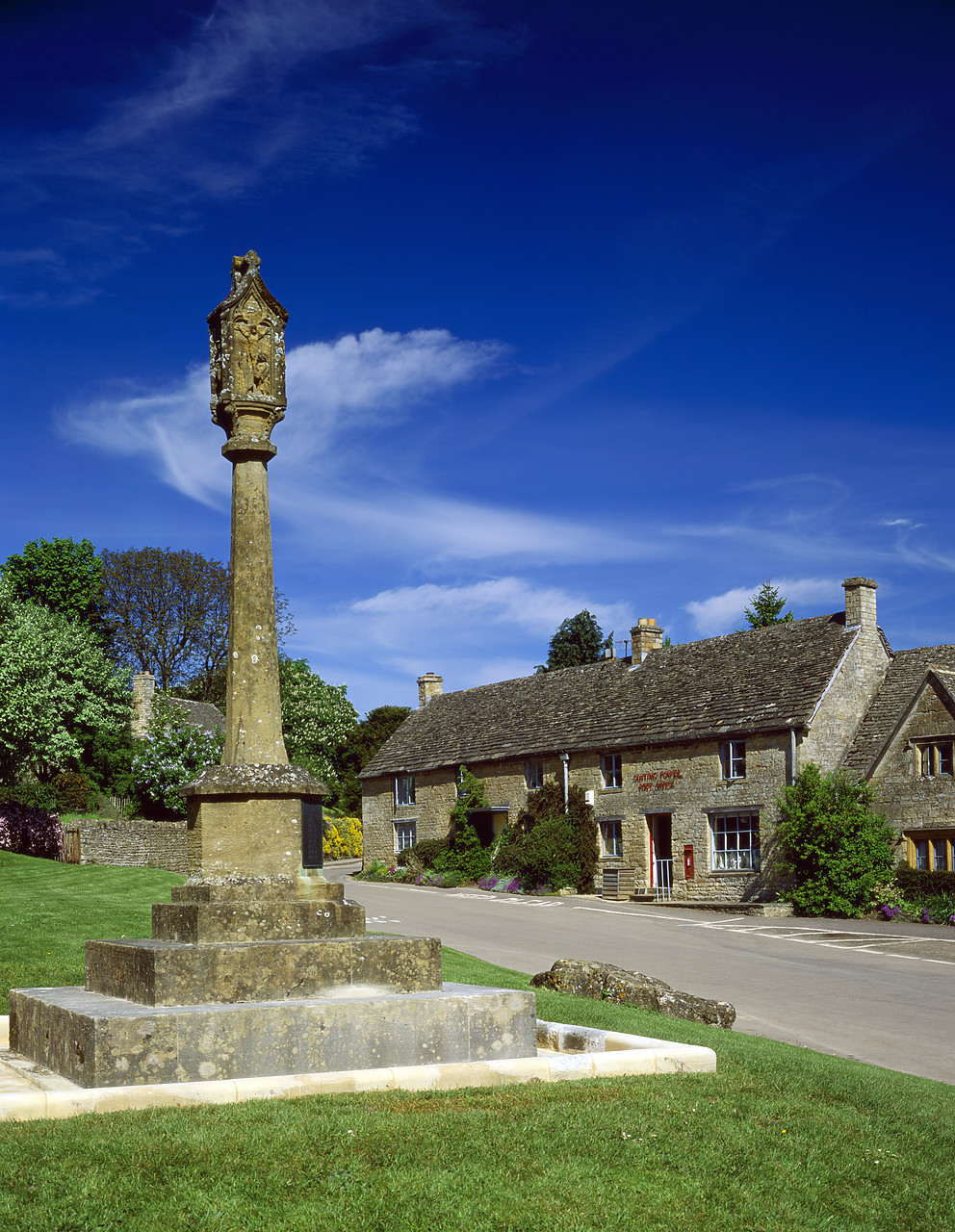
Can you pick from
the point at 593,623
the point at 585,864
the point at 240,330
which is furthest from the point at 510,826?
the point at 240,330

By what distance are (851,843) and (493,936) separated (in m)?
11.8

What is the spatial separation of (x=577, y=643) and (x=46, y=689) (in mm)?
39539

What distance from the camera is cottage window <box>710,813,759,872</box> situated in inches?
1299

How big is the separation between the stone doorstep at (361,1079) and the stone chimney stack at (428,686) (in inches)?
1774

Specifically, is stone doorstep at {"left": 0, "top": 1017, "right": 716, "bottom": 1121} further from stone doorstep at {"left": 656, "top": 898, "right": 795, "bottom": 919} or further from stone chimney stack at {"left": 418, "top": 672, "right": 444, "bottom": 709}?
stone chimney stack at {"left": 418, "top": 672, "right": 444, "bottom": 709}

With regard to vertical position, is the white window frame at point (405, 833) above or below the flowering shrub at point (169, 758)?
below

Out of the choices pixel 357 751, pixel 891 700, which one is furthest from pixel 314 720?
pixel 891 700

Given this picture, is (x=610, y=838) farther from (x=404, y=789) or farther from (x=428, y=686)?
(x=428, y=686)

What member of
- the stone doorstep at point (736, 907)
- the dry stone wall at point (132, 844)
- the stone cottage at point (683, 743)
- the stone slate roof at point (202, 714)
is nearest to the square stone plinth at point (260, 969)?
the stone doorstep at point (736, 907)

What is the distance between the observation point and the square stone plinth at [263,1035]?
20.9ft

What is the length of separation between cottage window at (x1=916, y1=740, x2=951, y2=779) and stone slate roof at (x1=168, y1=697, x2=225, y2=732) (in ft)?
105

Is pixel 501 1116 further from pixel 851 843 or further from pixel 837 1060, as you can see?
pixel 851 843

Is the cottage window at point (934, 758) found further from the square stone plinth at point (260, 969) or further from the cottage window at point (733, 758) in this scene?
the square stone plinth at point (260, 969)

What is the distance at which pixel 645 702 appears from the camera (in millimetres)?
39094
